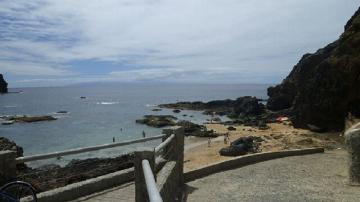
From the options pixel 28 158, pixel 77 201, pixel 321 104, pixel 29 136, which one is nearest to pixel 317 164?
pixel 77 201

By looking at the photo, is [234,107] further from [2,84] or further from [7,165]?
[2,84]

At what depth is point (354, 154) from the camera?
11695 mm

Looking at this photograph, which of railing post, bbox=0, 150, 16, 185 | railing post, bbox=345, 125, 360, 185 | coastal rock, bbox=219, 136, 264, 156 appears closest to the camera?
railing post, bbox=0, 150, 16, 185

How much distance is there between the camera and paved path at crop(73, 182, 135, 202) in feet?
28.1

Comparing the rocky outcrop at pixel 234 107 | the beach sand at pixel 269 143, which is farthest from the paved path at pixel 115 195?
the rocky outcrop at pixel 234 107

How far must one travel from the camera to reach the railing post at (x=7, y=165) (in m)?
7.32

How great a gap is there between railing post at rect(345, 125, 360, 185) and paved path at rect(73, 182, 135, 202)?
20.2 ft

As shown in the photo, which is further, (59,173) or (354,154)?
(59,173)

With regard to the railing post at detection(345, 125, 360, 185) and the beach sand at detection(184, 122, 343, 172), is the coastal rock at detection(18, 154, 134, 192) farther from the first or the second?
the railing post at detection(345, 125, 360, 185)

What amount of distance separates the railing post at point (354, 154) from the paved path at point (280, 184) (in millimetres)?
328

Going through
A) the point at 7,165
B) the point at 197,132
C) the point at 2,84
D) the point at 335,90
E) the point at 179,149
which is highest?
the point at 2,84

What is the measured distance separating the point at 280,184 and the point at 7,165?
7.54 metres

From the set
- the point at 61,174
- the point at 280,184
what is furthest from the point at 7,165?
the point at 61,174

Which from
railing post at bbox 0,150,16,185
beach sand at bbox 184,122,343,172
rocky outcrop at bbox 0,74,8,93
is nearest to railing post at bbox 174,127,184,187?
railing post at bbox 0,150,16,185
